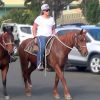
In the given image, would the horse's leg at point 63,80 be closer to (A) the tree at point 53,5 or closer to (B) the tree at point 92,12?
(A) the tree at point 53,5

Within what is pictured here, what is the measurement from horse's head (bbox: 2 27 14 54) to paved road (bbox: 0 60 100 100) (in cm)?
134

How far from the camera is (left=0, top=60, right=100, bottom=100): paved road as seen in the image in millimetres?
14234

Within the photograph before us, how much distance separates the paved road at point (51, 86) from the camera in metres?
14.2

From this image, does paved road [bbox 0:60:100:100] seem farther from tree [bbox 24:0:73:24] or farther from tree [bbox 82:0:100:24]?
tree [bbox 82:0:100:24]

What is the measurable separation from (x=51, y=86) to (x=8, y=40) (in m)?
3.38

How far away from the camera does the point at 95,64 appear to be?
68.0 feet

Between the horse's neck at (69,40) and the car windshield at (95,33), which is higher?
the horse's neck at (69,40)

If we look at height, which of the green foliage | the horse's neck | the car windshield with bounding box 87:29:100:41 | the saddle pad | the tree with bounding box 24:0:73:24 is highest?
the horse's neck

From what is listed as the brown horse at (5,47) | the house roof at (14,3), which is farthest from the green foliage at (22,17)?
the house roof at (14,3)

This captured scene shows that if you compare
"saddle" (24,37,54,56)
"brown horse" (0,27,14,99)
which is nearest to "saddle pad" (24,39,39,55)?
"saddle" (24,37,54,56)

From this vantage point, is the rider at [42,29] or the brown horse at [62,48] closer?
the brown horse at [62,48]

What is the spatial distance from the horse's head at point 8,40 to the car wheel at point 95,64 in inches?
299

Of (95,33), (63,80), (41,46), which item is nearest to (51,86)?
(41,46)

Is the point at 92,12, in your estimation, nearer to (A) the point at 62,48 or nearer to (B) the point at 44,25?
(B) the point at 44,25
